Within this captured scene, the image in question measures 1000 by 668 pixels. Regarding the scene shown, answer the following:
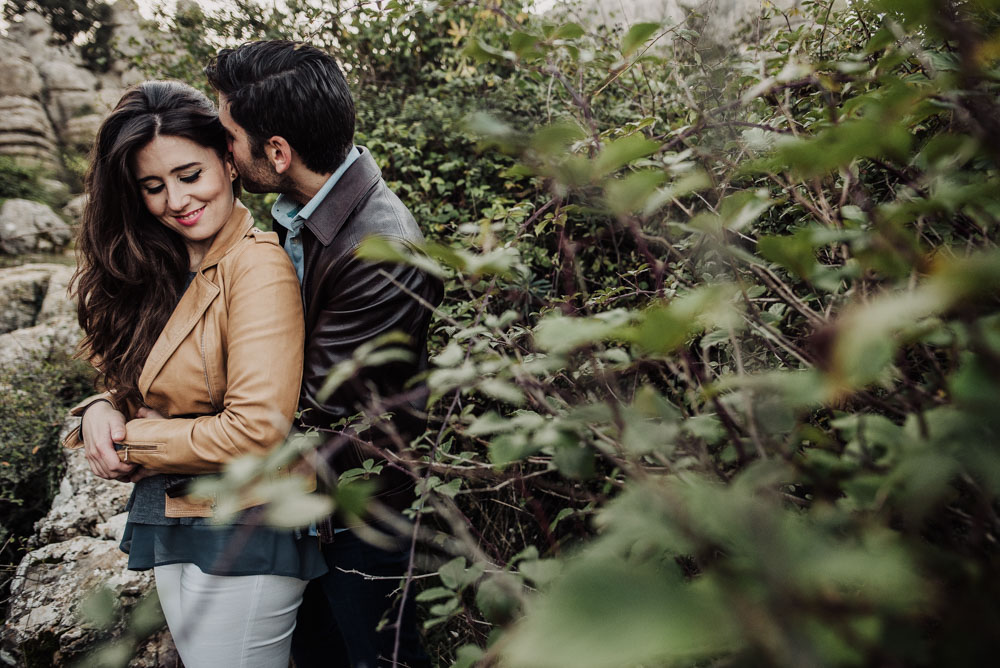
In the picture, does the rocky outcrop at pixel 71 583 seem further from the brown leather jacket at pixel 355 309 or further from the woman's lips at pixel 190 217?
the woman's lips at pixel 190 217

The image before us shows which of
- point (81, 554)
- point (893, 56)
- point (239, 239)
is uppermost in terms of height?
point (893, 56)

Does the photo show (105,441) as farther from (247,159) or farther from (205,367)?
(247,159)

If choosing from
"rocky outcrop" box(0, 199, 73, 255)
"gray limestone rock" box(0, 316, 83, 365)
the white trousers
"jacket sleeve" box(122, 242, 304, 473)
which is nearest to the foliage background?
"jacket sleeve" box(122, 242, 304, 473)

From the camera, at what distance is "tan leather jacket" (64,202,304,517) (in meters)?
1.45

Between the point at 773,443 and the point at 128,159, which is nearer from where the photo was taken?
the point at 773,443

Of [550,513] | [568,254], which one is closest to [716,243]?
[568,254]

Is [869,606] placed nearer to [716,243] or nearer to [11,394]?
[716,243]

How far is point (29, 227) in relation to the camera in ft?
29.2

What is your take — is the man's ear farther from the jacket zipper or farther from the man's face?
the jacket zipper

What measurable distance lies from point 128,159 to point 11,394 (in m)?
3.12

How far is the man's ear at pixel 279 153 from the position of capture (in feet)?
5.73

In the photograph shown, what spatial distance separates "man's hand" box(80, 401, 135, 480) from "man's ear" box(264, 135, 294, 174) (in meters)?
0.96

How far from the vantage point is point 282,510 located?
0.60 meters

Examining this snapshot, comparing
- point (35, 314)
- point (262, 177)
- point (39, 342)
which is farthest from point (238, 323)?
point (35, 314)
